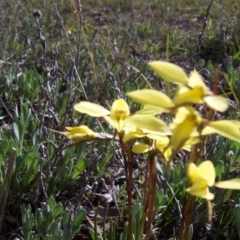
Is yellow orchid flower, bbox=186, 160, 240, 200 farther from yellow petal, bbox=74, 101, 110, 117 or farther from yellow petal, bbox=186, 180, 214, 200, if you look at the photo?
yellow petal, bbox=74, 101, 110, 117

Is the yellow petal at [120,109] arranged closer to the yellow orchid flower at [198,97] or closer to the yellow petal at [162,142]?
the yellow petal at [162,142]

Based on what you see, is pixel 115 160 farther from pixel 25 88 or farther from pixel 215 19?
pixel 215 19

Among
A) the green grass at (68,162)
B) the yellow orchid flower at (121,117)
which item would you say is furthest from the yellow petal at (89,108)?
Answer: the green grass at (68,162)

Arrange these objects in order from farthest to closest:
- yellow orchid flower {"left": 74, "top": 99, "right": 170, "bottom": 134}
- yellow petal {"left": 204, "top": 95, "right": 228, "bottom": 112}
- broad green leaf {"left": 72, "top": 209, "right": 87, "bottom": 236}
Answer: broad green leaf {"left": 72, "top": 209, "right": 87, "bottom": 236}
yellow orchid flower {"left": 74, "top": 99, "right": 170, "bottom": 134}
yellow petal {"left": 204, "top": 95, "right": 228, "bottom": 112}

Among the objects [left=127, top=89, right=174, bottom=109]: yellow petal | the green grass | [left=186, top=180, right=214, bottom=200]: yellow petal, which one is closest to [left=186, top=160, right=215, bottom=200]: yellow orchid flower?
[left=186, top=180, right=214, bottom=200]: yellow petal

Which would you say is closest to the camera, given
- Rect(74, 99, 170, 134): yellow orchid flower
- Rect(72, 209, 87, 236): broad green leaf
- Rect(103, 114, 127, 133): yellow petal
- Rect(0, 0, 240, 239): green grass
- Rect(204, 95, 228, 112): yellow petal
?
Rect(204, 95, 228, 112): yellow petal

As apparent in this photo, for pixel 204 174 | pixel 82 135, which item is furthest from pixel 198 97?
pixel 82 135

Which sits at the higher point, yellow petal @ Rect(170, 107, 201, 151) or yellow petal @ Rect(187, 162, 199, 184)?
yellow petal @ Rect(170, 107, 201, 151)

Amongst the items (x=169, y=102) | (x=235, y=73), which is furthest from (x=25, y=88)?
(x=169, y=102)
